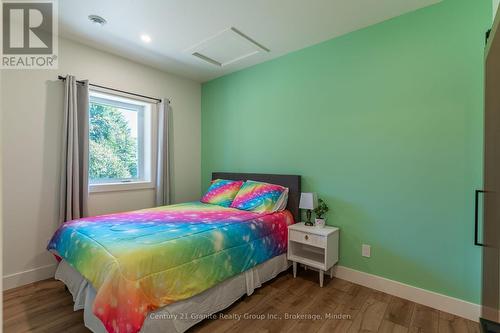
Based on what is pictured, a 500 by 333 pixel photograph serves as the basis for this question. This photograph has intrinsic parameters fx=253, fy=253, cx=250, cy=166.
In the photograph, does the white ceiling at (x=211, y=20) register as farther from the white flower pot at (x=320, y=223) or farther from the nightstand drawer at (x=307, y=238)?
the nightstand drawer at (x=307, y=238)

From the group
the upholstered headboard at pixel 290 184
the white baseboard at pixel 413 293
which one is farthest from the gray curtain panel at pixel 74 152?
the white baseboard at pixel 413 293

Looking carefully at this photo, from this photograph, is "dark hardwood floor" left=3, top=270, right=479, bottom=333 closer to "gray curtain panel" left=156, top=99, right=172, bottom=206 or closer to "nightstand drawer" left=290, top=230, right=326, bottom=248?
"nightstand drawer" left=290, top=230, right=326, bottom=248

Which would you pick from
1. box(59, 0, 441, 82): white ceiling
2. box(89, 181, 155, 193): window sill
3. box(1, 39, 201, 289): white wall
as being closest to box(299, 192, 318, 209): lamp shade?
box(59, 0, 441, 82): white ceiling

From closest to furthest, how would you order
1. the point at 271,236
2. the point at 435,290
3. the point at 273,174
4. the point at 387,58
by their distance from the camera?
the point at 435,290, the point at 387,58, the point at 271,236, the point at 273,174

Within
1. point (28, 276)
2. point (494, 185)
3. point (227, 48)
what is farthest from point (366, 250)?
point (28, 276)

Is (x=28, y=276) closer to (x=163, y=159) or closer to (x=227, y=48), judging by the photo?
(x=163, y=159)

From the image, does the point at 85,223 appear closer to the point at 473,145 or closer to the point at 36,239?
the point at 36,239

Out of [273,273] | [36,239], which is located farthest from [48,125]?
[273,273]

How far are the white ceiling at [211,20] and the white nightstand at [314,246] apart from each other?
2044mm

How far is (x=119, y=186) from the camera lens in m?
3.18

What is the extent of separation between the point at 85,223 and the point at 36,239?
0.83m

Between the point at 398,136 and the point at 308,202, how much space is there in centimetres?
107

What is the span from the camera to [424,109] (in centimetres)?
221

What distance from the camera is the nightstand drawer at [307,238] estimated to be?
2473 mm
